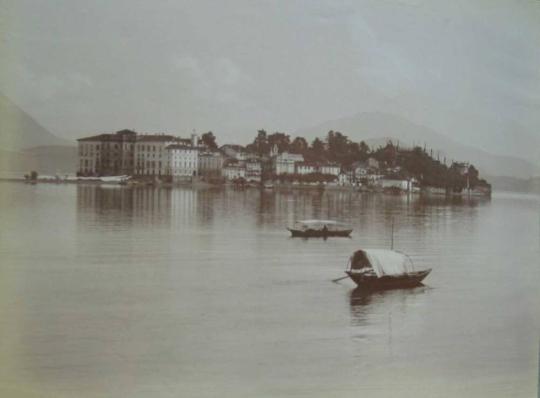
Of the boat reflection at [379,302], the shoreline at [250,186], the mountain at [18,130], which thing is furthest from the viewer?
the boat reflection at [379,302]

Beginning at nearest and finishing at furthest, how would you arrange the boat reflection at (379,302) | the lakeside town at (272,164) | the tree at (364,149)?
the lakeside town at (272,164)
the boat reflection at (379,302)
the tree at (364,149)

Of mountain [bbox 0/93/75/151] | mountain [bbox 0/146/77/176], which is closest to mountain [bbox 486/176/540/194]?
mountain [bbox 0/146/77/176]

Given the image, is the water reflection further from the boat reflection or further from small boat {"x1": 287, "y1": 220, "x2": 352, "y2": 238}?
the boat reflection

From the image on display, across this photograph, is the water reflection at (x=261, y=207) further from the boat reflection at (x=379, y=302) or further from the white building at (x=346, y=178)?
the boat reflection at (x=379, y=302)

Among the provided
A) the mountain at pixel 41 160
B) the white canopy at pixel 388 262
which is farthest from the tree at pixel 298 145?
the mountain at pixel 41 160

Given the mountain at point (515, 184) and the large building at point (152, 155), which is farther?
the mountain at point (515, 184)

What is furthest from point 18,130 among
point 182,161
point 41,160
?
point 182,161

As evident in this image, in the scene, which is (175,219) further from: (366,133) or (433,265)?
(433,265)
